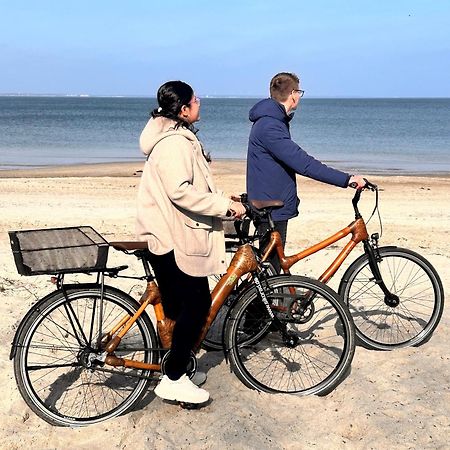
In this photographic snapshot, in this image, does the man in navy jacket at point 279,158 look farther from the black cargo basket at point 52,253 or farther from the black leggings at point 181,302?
the black cargo basket at point 52,253

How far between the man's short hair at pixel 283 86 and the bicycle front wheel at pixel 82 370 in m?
1.94

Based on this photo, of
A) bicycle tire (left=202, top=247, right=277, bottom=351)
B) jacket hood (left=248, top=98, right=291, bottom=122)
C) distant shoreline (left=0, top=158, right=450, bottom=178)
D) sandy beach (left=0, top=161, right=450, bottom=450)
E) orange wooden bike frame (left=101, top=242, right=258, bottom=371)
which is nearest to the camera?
sandy beach (left=0, top=161, right=450, bottom=450)

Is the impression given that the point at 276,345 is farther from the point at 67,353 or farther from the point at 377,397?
the point at 67,353

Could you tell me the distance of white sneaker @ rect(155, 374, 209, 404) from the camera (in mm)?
4055

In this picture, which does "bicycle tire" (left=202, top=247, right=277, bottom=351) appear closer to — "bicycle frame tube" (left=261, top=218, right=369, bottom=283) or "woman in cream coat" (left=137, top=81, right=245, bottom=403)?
"bicycle frame tube" (left=261, top=218, right=369, bottom=283)

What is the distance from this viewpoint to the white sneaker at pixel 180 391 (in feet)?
13.3

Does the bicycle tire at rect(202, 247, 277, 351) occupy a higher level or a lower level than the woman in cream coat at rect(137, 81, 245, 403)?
lower

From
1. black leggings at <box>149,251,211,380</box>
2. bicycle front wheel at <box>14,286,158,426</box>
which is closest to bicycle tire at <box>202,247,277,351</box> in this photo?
black leggings at <box>149,251,211,380</box>

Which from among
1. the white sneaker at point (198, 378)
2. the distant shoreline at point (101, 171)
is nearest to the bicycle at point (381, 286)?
the white sneaker at point (198, 378)

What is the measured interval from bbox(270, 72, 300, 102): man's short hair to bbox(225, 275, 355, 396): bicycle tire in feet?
4.62

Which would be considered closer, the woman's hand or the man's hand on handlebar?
the woman's hand

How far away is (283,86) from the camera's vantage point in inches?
197

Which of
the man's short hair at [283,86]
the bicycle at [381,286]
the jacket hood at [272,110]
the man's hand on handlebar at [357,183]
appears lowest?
the bicycle at [381,286]

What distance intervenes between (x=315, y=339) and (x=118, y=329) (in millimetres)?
1880
